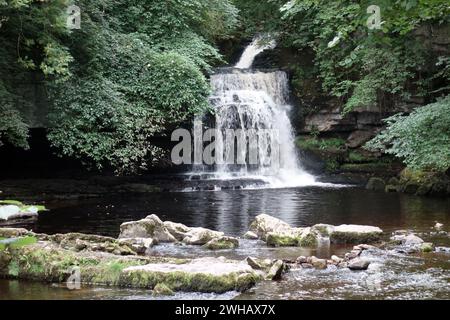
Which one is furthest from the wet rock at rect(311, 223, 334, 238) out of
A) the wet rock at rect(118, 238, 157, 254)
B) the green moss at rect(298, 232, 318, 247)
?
the wet rock at rect(118, 238, 157, 254)

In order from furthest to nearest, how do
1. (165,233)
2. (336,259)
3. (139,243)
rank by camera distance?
1. (165,233)
2. (139,243)
3. (336,259)

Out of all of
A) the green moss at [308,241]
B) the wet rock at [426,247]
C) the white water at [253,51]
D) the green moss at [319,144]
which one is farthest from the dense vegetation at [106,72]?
the wet rock at [426,247]

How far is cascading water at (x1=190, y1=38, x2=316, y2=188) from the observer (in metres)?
20.4

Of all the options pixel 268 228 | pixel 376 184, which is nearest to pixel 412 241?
pixel 268 228

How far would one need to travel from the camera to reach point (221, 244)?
9.43 meters

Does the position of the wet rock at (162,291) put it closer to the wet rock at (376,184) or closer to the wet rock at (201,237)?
the wet rock at (201,237)

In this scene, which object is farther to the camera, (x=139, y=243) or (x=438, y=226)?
(x=438, y=226)

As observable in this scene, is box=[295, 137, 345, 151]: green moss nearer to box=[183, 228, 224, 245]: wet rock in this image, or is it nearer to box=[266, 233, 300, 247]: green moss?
box=[266, 233, 300, 247]: green moss

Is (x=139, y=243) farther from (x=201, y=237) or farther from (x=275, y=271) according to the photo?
(x=275, y=271)

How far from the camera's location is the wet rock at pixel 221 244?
30.8 ft

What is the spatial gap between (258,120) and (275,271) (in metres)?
14.0

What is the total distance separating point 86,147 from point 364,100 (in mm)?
9671
